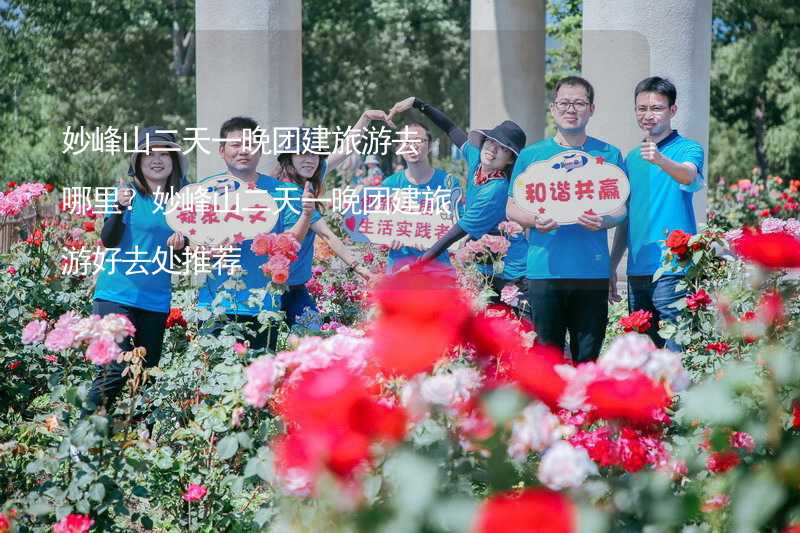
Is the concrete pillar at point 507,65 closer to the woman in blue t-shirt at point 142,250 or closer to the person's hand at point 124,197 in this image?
the woman in blue t-shirt at point 142,250

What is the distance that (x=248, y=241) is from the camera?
5242 mm

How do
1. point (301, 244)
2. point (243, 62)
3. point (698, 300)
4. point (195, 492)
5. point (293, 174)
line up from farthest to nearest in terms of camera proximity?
point (243, 62), point (293, 174), point (301, 244), point (698, 300), point (195, 492)

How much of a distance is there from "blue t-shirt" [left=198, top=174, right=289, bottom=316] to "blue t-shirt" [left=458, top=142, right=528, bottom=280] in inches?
41.5

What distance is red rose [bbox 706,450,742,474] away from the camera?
8.41 ft

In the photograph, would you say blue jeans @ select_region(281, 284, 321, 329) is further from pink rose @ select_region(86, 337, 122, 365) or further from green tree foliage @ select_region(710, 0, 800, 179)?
green tree foliage @ select_region(710, 0, 800, 179)

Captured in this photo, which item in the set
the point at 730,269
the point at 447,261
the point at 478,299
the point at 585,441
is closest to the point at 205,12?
the point at 447,261

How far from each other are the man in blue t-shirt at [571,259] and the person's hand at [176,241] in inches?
61.4

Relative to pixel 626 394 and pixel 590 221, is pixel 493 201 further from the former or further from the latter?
pixel 626 394

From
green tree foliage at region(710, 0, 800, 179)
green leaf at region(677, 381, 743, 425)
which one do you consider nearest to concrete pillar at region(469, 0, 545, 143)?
green leaf at region(677, 381, 743, 425)

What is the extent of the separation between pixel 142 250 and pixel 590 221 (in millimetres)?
2053

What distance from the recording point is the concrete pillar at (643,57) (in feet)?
24.3

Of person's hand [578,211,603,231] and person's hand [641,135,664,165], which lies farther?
person's hand [578,211,603,231]

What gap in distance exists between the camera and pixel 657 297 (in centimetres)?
506

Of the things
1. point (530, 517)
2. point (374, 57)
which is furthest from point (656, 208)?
point (374, 57)
